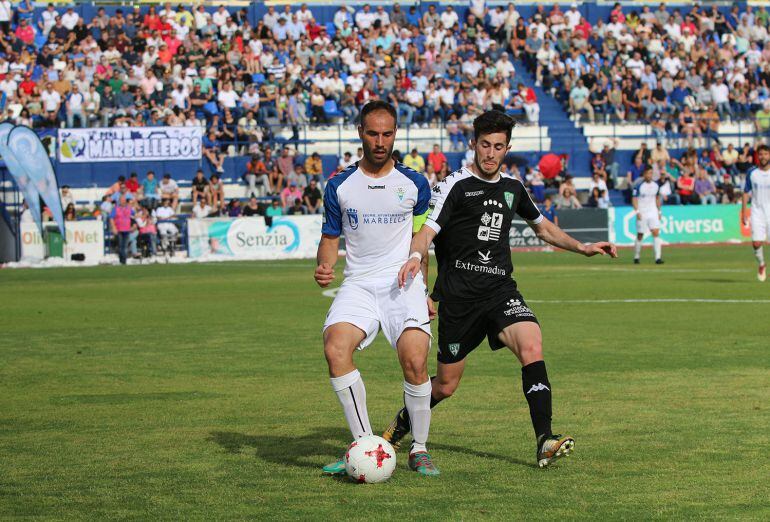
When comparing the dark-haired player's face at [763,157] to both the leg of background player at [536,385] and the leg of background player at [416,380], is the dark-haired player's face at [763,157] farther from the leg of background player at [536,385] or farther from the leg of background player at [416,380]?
the leg of background player at [416,380]

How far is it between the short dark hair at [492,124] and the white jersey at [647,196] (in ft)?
84.3

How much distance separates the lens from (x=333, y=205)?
7.88 meters

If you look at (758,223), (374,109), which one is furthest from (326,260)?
(758,223)

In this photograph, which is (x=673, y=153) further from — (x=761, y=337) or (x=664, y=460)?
(x=664, y=460)

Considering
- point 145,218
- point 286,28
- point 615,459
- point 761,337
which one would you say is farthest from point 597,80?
point 615,459

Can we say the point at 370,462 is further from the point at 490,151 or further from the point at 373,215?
the point at 490,151

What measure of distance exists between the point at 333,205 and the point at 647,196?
2653 centimetres

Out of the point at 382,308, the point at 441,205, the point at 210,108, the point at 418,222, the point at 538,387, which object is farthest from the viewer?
the point at 210,108

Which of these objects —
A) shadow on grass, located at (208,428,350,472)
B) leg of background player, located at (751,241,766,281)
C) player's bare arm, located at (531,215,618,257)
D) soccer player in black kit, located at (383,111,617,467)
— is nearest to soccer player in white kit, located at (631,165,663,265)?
leg of background player, located at (751,241,766,281)

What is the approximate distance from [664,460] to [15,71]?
34.6 m

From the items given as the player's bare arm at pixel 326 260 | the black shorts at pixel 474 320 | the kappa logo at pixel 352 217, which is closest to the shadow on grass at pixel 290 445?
the black shorts at pixel 474 320

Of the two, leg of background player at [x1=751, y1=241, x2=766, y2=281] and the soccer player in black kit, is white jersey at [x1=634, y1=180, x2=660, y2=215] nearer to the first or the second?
leg of background player at [x1=751, y1=241, x2=766, y2=281]

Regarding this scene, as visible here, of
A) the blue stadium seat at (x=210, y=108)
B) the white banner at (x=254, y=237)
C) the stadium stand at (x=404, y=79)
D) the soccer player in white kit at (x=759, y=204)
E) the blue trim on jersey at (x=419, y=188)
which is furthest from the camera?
the blue stadium seat at (x=210, y=108)

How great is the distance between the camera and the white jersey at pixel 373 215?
782 cm
